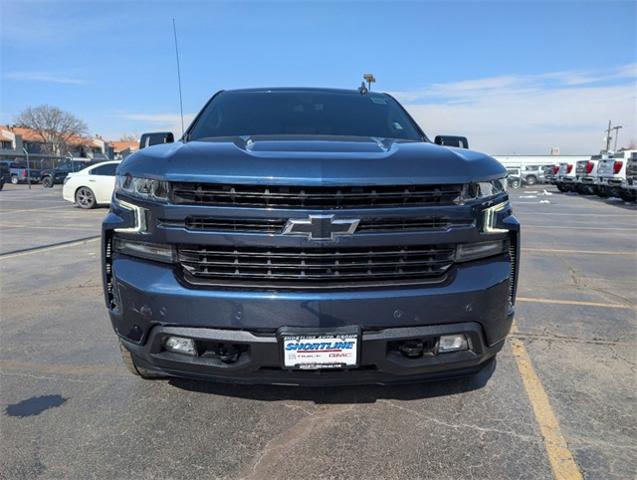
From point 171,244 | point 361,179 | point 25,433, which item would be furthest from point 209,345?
point 25,433

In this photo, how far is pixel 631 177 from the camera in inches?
786

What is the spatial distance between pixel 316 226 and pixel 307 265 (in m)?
0.19

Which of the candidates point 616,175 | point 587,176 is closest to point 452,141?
point 616,175

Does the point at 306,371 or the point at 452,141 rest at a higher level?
the point at 452,141

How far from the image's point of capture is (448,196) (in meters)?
2.45

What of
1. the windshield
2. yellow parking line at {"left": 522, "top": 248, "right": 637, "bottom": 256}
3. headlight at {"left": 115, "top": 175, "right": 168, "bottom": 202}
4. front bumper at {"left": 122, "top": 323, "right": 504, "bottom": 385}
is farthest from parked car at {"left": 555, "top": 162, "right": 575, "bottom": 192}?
headlight at {"left": 115, "top": 175, "right": 168, "bottom": 202}

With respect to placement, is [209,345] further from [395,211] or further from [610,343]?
[610,343]

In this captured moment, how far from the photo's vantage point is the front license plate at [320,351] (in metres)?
2.28

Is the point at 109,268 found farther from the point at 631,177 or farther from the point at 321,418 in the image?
the point at 631,177

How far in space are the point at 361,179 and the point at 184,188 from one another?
838mm

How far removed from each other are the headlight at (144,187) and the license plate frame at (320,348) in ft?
2.91

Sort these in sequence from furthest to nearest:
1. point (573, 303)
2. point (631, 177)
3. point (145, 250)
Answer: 1. point (631, 177)
2. point (573, 303)
3. point (145, 250)

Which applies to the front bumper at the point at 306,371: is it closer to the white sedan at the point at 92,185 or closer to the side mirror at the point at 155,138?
the side mirror at the point at 155,138

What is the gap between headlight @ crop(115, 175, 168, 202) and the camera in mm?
2400
